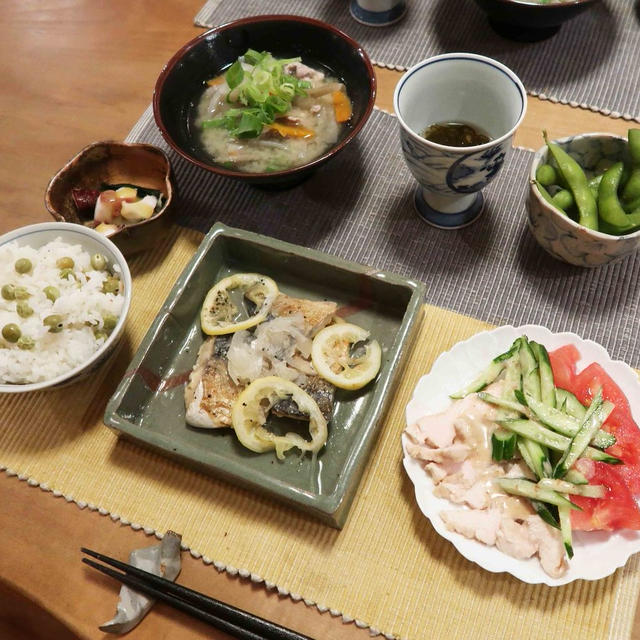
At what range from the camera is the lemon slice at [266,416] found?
148 centimetres

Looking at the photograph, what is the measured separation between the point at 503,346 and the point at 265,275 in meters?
0.74

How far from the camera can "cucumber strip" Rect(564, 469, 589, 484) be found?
4.25ft

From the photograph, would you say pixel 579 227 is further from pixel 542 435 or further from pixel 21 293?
pixel 21 293

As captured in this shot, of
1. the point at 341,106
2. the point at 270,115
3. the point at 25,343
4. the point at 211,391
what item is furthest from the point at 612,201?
the point at 25,343

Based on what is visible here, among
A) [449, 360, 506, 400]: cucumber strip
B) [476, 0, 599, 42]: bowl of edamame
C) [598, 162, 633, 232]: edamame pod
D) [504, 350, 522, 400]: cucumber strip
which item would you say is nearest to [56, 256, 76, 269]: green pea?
[449, 360, 506, 400]: cucumber strip

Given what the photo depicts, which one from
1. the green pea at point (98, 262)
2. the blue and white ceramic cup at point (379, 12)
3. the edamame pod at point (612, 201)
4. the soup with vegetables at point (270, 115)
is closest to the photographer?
the edamame pod at point (612, 201)

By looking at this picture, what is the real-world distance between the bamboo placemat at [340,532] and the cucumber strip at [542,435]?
277 mm

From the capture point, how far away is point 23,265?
1.64 metres

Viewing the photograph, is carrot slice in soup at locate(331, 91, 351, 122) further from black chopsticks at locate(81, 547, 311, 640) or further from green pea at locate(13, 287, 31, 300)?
black chopsticks at locate(81, 547, 311, 640)

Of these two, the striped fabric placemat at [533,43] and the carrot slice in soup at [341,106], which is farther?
the striped fabric placemat at [533,43]

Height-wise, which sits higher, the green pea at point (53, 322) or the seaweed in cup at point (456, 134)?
the seaweed in cup at point (456, 134)

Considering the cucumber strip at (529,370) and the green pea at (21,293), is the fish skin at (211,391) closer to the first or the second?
the green pea at (21,293)

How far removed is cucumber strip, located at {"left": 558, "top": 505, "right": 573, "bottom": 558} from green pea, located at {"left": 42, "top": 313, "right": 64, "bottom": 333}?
1.31 m

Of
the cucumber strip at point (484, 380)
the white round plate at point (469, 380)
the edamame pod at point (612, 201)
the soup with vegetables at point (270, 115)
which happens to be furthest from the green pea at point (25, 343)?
the edamame pod at point (612, 201)
